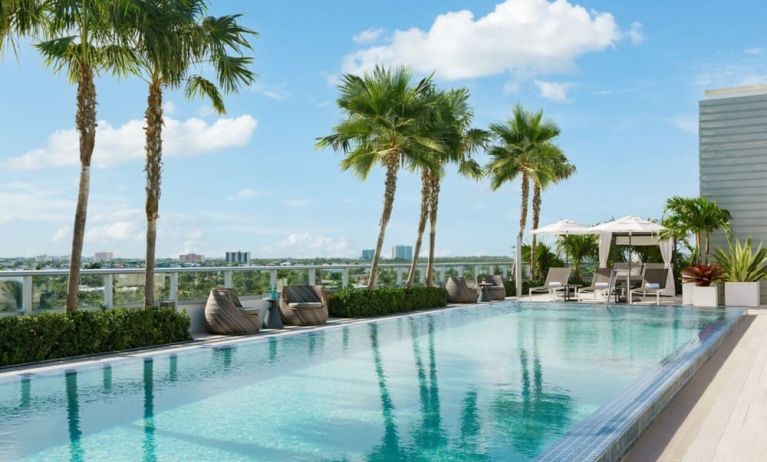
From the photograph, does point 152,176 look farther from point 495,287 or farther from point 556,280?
point 556,280

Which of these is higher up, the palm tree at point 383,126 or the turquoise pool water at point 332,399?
the palm tree at point 383,126

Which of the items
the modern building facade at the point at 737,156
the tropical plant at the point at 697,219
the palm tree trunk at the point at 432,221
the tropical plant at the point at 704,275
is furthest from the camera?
the palm tree trunk at the point at 432,221

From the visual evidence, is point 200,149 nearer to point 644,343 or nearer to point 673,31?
point 673,31

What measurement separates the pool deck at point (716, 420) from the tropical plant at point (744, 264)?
27.3 feet

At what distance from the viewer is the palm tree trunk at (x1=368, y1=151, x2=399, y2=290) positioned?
15.8 meters

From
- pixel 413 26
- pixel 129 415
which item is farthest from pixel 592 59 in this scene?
pixel 129 415

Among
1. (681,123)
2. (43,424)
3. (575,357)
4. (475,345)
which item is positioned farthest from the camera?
(681,123)

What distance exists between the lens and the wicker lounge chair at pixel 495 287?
787 inches

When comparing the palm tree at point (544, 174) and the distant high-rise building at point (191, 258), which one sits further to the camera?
the palm tree at point (544, 174)

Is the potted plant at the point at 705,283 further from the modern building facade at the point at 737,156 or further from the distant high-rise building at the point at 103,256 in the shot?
the distant high-rise building at the point at 103,256

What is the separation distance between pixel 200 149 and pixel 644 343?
16225 mm

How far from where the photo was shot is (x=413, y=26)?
821 inches

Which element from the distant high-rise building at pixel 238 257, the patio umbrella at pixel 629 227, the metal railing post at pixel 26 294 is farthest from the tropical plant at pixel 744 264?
the metal railing post at pixel 26 294

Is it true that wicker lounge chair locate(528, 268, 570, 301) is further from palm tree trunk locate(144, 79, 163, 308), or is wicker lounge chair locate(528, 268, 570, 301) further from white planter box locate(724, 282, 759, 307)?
palm tree trunk locate(144, 79, 163, 308)
